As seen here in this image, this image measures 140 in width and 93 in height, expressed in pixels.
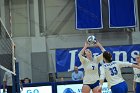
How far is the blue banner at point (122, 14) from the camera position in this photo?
55.5 feet

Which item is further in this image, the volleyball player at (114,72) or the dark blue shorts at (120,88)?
the volleyball player at (114,72)

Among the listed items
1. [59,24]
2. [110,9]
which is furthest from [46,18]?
[110,9]

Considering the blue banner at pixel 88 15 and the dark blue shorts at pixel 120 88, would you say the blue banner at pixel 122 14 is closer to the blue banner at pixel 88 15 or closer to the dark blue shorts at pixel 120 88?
the blue banner at pixel 88 15

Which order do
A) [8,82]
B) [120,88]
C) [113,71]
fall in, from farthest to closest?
[8,82] → [113,71] → [120,88]

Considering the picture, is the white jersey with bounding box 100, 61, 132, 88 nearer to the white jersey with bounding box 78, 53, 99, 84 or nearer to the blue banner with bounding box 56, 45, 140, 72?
the white jersey with bounding box 78, 53, 99, 84

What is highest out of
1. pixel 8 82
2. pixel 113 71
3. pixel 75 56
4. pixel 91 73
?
pixel 75 56

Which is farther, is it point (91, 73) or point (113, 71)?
point (91, 73)

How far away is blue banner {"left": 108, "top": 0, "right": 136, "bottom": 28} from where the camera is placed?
16922mm

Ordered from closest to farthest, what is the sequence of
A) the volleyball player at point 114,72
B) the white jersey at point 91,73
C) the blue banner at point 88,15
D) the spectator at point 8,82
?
the volleyball player at point 114,72 → the white jersey at point 91,73 → the spectator at point 8,82 → the blue banner at point 88,15

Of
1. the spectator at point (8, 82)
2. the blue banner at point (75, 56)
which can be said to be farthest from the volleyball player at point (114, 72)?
the blue banner at point (75, 56)

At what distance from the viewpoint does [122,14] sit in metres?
16.9

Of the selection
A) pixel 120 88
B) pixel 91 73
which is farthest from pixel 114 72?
pixel 91 73

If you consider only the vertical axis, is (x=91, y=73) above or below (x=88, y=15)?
below

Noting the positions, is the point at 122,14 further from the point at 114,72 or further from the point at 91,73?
the point at 114,72
